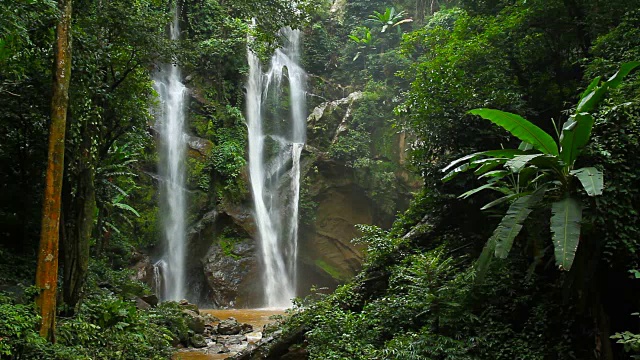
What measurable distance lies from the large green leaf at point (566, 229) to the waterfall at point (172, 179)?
14.6m

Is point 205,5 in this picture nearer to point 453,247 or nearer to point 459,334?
point 453,247

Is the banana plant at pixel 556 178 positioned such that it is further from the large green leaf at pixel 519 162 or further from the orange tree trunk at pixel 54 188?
the orange tree trunk at pixel 54 188

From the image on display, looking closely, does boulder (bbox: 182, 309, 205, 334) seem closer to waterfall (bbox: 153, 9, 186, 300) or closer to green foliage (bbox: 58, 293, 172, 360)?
green foliage (bbox: 58, 293, 172, 360)

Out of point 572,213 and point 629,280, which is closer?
point 572,213

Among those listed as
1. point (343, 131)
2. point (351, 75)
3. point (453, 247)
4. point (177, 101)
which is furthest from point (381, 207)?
point (453, 247)

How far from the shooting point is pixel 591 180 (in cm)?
424

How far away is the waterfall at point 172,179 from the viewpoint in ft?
55.4

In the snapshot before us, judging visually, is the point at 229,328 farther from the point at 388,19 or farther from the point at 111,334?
the point at 388,19

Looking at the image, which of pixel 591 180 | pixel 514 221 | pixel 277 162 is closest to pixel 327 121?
pixel 277 162

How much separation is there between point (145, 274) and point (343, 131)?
10064 millimetres

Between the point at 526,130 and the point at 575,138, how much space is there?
51 centimetres

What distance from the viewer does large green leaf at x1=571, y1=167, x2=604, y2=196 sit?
4.13 metres

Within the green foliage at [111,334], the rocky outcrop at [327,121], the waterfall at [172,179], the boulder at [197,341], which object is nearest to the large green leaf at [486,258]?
the green foliage at [111,334]

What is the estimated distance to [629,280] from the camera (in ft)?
16.4
